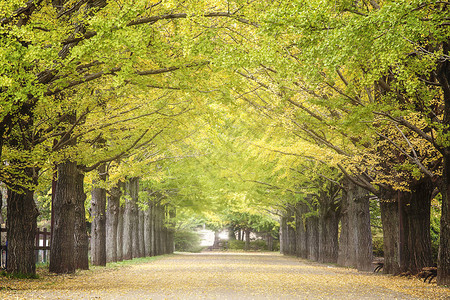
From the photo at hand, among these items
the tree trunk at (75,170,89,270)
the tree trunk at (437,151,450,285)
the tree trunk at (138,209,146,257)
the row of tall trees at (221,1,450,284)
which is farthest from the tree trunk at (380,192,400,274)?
the tree trunk at (138,209,146,257)

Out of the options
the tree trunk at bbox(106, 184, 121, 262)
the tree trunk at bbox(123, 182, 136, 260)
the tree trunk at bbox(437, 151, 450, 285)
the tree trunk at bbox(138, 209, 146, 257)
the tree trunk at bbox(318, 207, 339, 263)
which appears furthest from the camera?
the tree trunk at bbox(138, 209, 146, 257)

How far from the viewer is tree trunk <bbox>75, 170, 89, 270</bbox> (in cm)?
2084

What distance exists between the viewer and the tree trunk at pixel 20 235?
16.3 metres

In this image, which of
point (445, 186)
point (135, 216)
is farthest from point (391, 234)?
point (135, 216)

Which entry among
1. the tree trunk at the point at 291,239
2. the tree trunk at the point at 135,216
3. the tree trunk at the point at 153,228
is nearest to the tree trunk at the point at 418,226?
the tree trunk at the point at 135,216

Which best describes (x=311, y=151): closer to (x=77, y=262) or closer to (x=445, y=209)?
(x=445, y=209)

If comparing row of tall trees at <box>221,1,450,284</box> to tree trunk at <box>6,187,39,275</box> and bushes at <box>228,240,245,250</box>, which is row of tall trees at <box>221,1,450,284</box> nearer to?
tree trunk at <box>6,187,39,275</box>

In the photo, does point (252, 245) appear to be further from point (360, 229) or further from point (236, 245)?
point (360, 229)

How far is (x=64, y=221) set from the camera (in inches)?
756

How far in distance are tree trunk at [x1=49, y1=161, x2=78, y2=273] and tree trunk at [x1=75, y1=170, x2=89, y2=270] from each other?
875 millimetres

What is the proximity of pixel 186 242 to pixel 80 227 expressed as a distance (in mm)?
53923

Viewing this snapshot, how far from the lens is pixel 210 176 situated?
124 feet

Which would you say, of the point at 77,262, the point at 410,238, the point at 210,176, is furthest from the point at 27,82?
the point at 210,176

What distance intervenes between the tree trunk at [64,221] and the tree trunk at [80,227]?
88 centimetres
